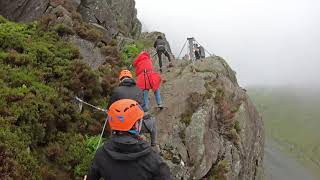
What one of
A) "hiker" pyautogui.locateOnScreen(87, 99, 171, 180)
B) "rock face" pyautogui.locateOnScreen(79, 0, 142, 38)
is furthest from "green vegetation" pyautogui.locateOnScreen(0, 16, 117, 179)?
"rock face" pyautogui.locateOnScreen(79, 0, 142, 38)

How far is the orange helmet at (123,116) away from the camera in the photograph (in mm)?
6414

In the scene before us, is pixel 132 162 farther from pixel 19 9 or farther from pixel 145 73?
pixel 19 9

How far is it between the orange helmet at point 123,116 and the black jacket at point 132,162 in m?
0.16

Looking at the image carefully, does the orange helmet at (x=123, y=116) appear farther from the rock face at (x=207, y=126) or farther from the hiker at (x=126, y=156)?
the rock face at (x=207, y=126)

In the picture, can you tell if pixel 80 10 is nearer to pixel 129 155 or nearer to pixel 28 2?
pixel 28 2

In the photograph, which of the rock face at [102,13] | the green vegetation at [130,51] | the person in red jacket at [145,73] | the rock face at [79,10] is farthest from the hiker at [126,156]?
the rock face at [102,13]

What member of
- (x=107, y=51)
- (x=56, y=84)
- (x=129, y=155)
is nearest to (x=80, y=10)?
(x=107, y=51)

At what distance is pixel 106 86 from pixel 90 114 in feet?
8.94

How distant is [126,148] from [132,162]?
0.21 metres

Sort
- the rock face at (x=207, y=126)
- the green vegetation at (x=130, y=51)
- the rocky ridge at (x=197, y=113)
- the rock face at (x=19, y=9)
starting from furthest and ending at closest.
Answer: the rock face at (x=19, y=9) < the green vegetation at (x=130, y=51) < the rocky ridge at (x=197, y=113) < the rock face at (x=207, y=126)

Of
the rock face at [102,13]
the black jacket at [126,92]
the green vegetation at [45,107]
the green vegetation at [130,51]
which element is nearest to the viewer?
the green vegetation at [45,107]

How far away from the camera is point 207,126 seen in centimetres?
1777

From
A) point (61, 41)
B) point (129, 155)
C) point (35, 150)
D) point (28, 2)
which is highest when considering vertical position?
point (28, 2)

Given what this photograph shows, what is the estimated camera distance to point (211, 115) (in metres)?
18.5
